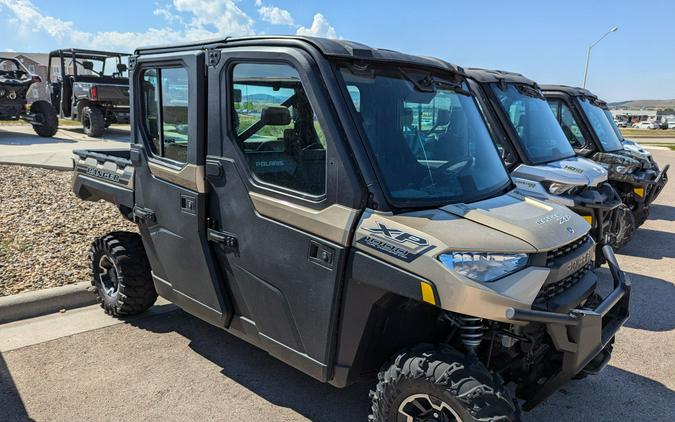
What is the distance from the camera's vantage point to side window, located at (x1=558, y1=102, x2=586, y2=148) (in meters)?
8.20

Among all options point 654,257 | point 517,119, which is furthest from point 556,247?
point 654,257

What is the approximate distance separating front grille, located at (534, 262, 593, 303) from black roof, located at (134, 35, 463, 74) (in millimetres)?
1430

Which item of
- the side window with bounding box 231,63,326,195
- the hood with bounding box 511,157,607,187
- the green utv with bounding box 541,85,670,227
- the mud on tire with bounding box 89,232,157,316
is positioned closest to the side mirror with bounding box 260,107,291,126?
the side window with bounding box 231,63,326,195

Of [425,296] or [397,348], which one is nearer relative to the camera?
[425,296]

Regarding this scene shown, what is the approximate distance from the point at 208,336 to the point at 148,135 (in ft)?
5.54

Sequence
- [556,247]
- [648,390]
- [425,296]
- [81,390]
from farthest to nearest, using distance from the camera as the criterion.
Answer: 1. [648,390]
2. [81,390]
3. [556,247]
4. [425,296]

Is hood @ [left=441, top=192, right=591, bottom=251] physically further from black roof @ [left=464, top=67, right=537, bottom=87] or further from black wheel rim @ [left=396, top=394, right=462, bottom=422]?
black roof @ [left=464, top=67, right=537, bottom=87]

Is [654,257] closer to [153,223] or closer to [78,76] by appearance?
[153,223]

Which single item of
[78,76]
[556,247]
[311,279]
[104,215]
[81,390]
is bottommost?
[81,390]

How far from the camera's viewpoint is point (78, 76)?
1620 centimetres

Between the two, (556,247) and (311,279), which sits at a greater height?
(556,247)

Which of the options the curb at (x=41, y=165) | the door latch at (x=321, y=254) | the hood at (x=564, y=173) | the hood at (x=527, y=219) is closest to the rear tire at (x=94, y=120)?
the curb at (x=41, y=165)

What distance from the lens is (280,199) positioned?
301 centimetres

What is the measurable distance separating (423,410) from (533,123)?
4.87 m
